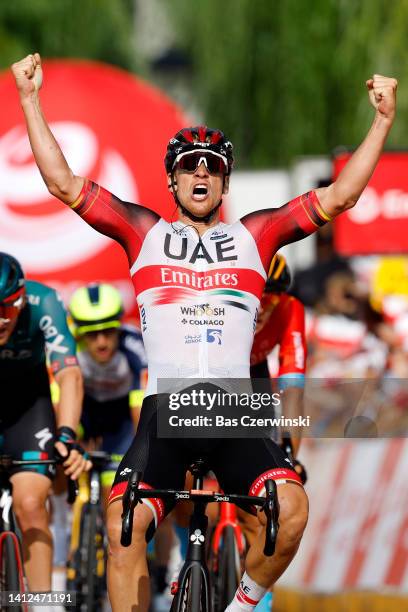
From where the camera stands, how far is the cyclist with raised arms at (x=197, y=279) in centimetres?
583

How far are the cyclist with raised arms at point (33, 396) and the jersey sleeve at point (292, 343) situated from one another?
124 cm

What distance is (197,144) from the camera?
621cm

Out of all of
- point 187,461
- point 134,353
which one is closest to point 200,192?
point 187,461

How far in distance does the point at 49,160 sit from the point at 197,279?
83cm

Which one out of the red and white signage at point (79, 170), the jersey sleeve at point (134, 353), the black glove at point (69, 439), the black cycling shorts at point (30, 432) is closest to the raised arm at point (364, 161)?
the black glove at point (69, 439)

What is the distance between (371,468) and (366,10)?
1117 centimetres

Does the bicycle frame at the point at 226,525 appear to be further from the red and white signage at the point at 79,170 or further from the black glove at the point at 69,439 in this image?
the red and white signage at the point at 79,170

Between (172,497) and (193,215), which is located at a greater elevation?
(193,215)

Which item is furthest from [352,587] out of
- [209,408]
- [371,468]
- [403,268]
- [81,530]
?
[403,268]

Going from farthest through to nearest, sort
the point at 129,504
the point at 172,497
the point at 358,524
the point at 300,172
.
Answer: the point at 300,172 < the point at 358,524 < the point at 172,497 < the point at 129,504

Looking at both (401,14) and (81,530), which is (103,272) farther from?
(81,530)

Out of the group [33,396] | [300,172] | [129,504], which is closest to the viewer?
[129,504]

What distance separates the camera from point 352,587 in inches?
365

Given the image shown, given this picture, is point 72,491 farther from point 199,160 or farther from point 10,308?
point 199,160
